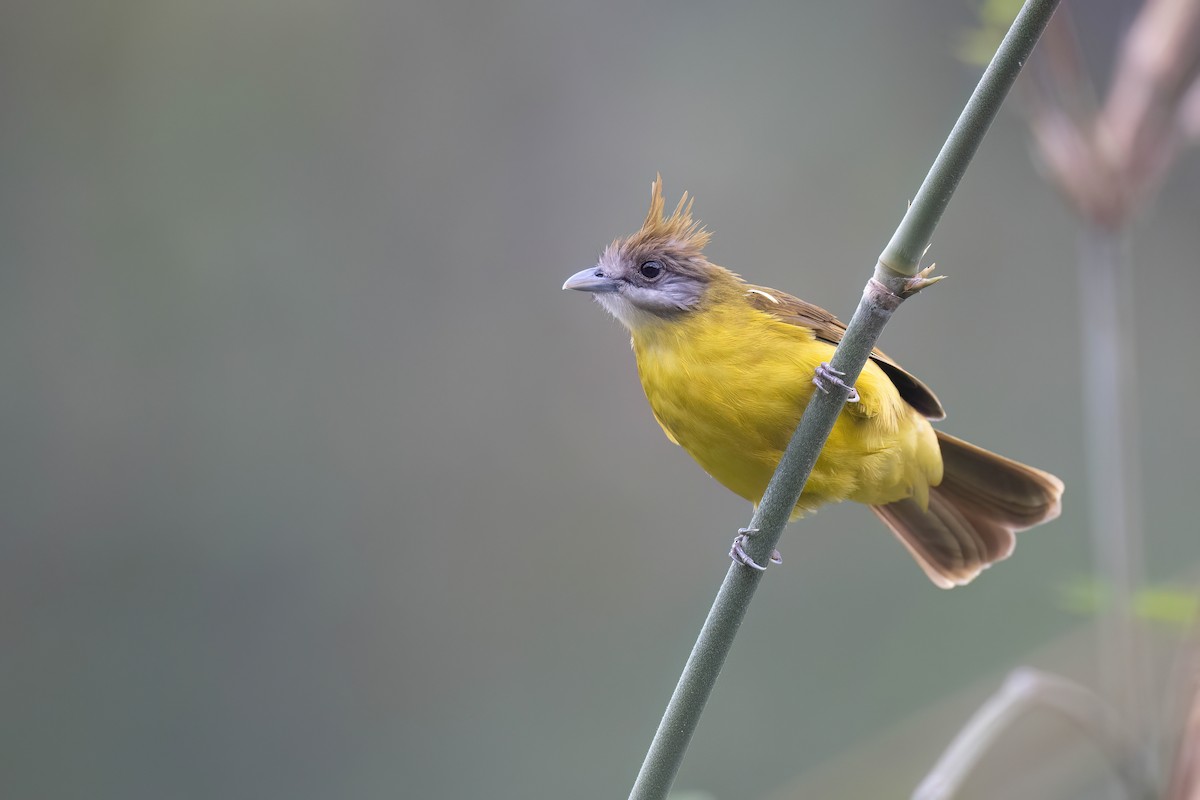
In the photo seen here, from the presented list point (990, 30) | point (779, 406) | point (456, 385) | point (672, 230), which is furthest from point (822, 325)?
point (456, 385)

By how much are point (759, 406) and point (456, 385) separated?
3624 millimetres

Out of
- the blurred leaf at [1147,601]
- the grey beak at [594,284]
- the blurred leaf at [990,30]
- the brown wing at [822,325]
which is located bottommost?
the blurred leaf at [1147,601]

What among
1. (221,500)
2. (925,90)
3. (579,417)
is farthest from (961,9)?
(221,500)

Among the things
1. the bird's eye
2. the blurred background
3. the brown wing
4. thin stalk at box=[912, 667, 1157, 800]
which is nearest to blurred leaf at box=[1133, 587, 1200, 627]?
thin stalk at box=[912, 667, 1157, 800]

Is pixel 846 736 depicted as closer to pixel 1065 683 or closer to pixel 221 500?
pixel 221 500

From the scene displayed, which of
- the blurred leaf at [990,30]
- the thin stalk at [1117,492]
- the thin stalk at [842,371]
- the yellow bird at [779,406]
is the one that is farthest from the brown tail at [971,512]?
the thin stalk at [842,371]

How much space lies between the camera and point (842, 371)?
153 centimetres

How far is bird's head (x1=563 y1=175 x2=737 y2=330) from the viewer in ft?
8.98

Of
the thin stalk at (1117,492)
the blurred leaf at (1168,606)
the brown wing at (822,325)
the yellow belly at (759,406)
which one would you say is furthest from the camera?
the brown wing at (822,325)

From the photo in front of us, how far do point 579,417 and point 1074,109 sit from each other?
3.71m

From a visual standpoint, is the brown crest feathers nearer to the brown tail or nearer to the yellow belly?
the yellow belly

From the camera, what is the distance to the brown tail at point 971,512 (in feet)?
9.50

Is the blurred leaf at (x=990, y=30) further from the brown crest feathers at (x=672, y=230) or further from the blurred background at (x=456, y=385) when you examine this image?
the blurred background at (x=456, y=385)

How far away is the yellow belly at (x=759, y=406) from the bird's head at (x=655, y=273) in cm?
6
